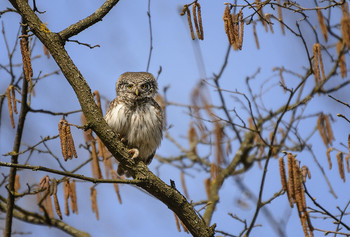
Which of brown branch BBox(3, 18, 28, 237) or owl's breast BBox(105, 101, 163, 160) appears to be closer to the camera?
brown branch BBox(3, 18, 28, 237)

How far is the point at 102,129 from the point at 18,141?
1.30 meters

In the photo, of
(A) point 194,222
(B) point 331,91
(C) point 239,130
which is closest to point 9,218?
(A) point 194,222

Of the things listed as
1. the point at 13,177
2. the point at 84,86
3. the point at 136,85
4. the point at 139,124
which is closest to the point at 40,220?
the point at 13,177

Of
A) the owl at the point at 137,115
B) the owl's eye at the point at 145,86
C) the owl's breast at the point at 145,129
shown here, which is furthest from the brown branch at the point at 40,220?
the owl's eye at the point at 145,86

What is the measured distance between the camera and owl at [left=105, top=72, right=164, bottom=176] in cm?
439

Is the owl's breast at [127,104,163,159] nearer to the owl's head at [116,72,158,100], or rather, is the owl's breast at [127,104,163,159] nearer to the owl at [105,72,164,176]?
the owl at [105,72,164,176]

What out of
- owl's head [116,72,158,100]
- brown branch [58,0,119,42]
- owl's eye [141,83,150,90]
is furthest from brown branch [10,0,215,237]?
owl's eye [141,83,150,90]

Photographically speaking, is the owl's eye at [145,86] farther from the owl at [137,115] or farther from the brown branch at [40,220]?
the brown branch at [40,220]

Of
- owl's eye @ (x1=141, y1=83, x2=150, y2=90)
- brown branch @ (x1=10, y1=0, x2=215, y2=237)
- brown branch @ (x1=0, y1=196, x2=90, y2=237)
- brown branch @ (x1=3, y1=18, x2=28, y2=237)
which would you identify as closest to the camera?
brown branch @ (x1=10, y1=0, x2=215, y2=237)

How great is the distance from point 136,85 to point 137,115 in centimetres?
46

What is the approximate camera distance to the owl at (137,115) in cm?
439

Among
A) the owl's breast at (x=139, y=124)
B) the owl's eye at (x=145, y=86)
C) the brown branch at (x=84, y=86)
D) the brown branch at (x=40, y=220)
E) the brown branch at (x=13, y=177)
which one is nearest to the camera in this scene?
the brown branch at (x=84, y=86)

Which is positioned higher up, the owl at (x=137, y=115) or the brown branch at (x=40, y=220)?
the owl at (x=137, y=115)

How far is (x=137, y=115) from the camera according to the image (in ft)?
14.7
